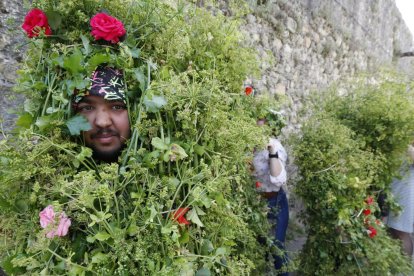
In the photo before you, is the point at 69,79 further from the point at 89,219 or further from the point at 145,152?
the point at 89,219

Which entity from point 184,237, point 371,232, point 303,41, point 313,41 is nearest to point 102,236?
point 184,237

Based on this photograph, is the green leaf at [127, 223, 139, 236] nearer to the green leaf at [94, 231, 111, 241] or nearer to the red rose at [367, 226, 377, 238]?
the green leaf at [94, 231, 111, 241]

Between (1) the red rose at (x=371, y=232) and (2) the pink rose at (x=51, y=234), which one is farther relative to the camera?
(1) the red rose at (x=371, y=232)

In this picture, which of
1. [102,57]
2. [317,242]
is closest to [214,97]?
[102,57]

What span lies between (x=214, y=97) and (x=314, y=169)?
4.91 feet

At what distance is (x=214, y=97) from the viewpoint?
48.9 inches

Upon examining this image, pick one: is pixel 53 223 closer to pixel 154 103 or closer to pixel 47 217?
pixel 47 217

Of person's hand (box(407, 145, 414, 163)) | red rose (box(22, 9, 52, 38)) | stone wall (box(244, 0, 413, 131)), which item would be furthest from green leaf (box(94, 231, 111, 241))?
person's hand (box(407, 145, 414, 163))

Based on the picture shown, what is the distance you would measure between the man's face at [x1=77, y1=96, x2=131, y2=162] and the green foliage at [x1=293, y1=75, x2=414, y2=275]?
157 cm

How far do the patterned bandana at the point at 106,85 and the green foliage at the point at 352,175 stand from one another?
5.33 ft

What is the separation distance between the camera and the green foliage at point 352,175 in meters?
2.35

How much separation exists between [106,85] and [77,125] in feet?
0.61

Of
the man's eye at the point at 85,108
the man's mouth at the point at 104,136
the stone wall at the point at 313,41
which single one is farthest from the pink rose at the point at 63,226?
the stone wall at the point at 313,41

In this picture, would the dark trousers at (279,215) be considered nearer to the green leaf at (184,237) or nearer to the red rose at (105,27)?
the green leaf at (184,237)
